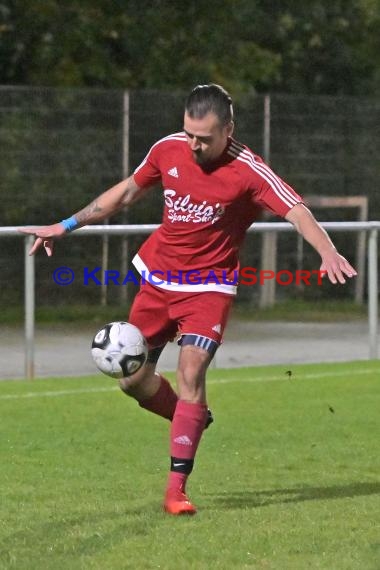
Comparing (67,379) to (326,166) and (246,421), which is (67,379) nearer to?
(246,421)

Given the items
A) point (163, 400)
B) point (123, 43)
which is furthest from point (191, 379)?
point (123, 43)

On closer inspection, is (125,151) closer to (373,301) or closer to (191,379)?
(373,301)

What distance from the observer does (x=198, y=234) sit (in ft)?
27.2

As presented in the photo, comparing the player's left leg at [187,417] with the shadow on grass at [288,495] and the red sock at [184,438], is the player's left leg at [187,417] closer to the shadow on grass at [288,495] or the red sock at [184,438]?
the red sock at [184,438]

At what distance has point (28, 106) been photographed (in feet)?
66.1

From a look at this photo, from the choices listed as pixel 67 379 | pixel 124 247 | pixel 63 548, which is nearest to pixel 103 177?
Answer: pixel 124 247

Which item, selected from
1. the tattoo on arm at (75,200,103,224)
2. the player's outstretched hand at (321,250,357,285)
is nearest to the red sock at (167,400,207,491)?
the player's outstretched hand at (321,250,357,285)

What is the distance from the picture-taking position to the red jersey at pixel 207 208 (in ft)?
26.8

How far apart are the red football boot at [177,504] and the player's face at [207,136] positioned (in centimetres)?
163

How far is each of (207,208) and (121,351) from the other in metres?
0.86

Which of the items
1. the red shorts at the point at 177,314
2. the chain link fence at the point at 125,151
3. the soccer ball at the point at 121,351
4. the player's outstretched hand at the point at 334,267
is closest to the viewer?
the player's outstretched hand at the point at 334,267

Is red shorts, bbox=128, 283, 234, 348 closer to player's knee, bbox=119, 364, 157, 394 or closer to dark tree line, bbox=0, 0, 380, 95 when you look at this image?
player's knee, bbox=119, 364, 157, 394

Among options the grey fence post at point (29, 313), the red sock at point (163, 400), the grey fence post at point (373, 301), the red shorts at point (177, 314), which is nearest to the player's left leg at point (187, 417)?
the red shorts at point (177, 314)

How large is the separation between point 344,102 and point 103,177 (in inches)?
148
